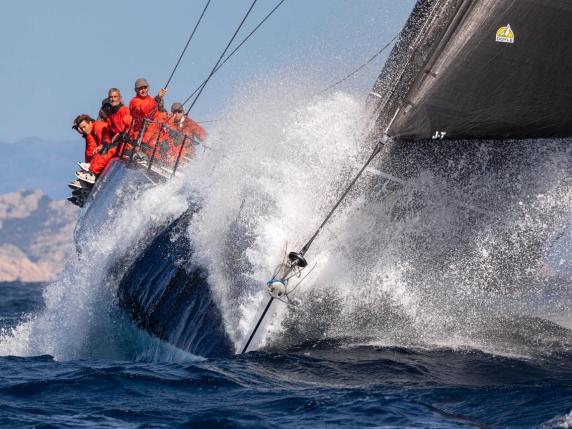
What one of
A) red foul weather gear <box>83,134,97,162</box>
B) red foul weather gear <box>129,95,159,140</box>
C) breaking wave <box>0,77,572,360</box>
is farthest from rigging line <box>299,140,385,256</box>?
red foul weather gear <box>83,134,97,162</box>

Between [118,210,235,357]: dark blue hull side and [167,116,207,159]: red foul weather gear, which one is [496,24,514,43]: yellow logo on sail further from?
[167,116,207,159]: red foul weather gear

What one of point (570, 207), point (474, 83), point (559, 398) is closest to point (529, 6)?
point (474, 83)

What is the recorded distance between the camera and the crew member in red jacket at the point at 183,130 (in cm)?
1276

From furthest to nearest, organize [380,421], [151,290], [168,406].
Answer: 1. [151,290]
2. [168,406]
3. [380,421]

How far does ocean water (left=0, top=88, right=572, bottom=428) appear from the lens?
7.34 meters

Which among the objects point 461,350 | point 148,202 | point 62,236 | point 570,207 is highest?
point 62,236

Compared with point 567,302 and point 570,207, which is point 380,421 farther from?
point 567,302

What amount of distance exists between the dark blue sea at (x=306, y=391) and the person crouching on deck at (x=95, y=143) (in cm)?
544

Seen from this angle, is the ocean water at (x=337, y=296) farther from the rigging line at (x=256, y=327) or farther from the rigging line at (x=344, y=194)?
the rigging line at (x=344, y=194)

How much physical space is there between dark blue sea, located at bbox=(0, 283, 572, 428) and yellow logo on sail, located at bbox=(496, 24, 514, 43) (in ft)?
7.76

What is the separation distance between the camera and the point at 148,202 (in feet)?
39.6

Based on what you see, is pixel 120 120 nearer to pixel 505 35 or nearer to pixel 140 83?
pixel 140 83

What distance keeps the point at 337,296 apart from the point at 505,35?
242cm

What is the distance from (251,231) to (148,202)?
259 cm
